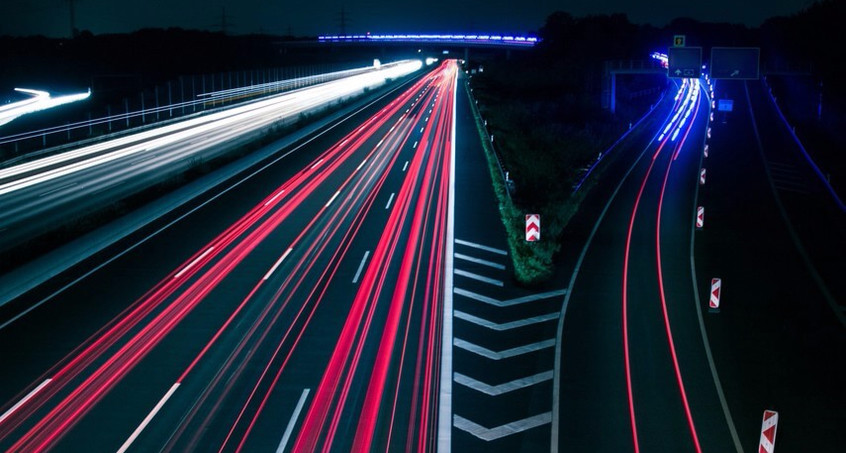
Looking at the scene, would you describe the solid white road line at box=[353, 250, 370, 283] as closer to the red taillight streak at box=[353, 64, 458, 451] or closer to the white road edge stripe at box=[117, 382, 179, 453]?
the red taillight streak at box=[353, 64, 458, 451]

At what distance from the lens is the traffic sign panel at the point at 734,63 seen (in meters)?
47.4

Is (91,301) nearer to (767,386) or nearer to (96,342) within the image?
(96,342)

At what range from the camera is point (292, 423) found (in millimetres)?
11875

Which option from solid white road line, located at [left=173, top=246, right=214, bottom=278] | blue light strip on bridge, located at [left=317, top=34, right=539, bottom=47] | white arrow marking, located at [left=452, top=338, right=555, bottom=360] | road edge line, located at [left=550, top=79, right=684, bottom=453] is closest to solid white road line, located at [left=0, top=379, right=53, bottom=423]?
solid white road line, located at [left=173, top=246, right=214, bottom=278]

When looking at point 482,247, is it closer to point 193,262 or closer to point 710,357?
point 193,262

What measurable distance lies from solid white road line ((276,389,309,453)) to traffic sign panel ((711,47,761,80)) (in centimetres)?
4085

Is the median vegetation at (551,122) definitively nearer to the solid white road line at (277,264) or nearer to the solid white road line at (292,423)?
the solid white road line at (277,264)

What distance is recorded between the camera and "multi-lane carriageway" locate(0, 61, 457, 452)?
38.0 feet

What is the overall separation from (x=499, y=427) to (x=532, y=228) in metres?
9.27

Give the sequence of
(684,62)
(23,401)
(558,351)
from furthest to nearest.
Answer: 1. (684,62)
2. (558,351)
3. (23,401)

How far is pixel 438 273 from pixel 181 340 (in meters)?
6.93

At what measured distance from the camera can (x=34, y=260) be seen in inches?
800

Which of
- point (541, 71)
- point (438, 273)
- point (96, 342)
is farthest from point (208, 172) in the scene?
point (541, 71)

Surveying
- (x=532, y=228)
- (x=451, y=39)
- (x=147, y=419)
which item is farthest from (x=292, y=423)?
(x=451, y=39)
